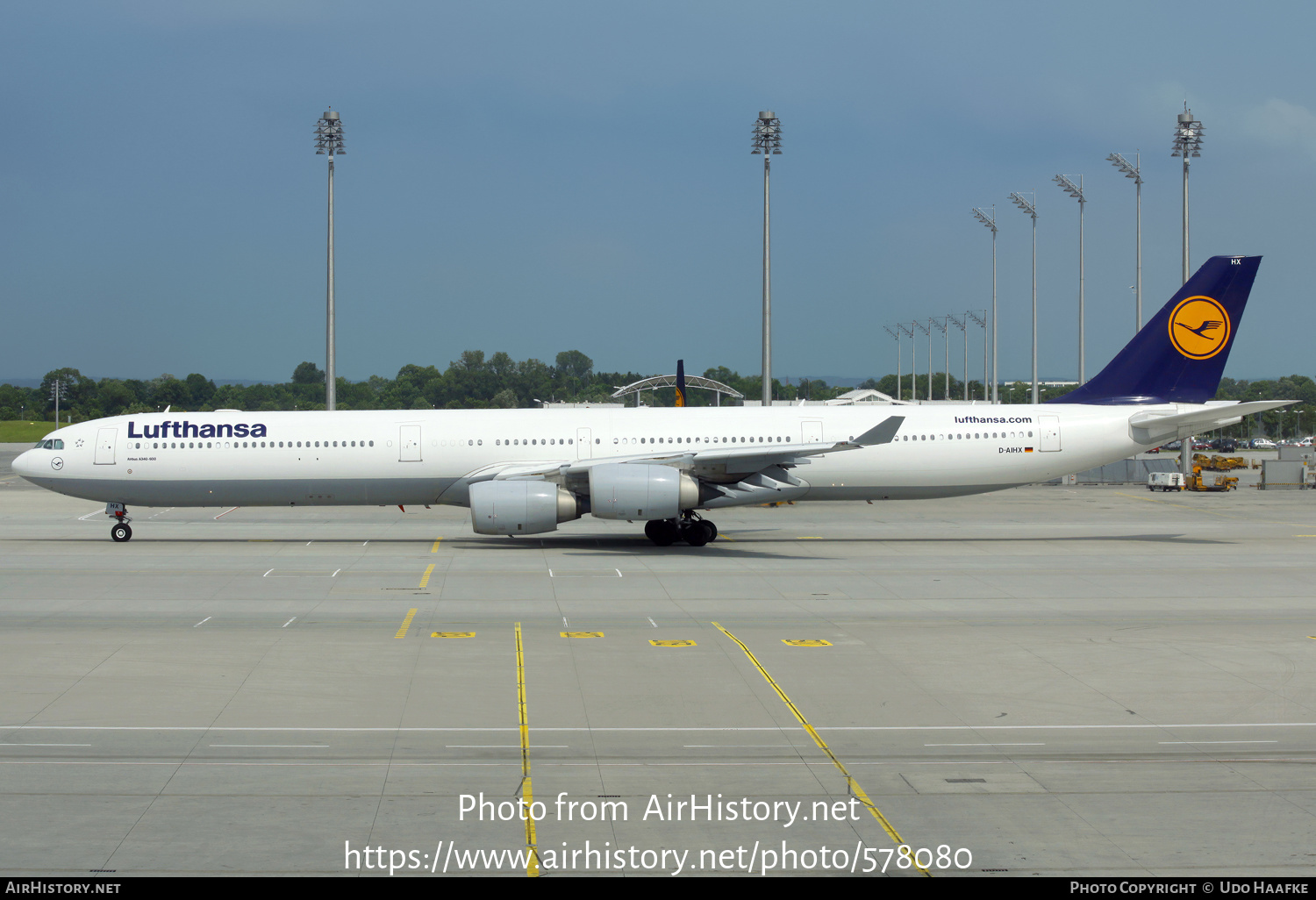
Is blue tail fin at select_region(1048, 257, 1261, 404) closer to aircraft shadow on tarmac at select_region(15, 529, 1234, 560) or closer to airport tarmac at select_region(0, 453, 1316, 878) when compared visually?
aircraft shadow on tarmac at select_region(15, 529, 1234, 560)

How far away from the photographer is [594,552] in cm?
2956

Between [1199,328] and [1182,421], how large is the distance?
360 cm

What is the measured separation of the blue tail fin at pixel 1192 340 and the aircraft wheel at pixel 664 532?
1331 cm

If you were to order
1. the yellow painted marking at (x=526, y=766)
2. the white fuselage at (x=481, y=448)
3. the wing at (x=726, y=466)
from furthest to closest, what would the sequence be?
the white fuselage at (x=481, y=448)
the wing at (x=726, y=466)
the yellow painted marking at (x=526, y=766)

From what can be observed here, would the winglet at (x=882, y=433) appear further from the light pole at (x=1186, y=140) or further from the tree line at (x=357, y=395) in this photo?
the tree line at (x=357, y=395)

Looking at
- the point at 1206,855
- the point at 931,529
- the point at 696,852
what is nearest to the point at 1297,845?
the point at 1206,855

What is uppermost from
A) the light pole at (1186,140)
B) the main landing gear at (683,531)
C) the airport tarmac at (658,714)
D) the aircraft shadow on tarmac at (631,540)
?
the light pole at (1186,140)

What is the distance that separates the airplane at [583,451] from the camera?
31422mm

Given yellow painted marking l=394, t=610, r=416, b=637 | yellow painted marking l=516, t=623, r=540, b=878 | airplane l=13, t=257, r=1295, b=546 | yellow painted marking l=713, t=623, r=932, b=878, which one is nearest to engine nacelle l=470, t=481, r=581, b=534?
airplane l=13, t=257, r=1295, b=546

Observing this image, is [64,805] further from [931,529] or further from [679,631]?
[931,529]

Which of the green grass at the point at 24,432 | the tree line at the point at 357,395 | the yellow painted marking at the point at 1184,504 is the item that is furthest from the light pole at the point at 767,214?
the green grass at the point at 24,432
